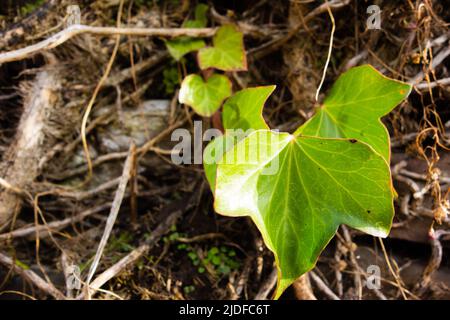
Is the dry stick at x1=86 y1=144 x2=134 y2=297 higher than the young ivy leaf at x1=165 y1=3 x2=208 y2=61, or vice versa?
the young ivy leaf at x1=165 y1=3 x2=208 y2=61

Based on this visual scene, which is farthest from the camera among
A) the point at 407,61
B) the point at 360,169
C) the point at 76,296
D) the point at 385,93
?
A: the point at 407,61

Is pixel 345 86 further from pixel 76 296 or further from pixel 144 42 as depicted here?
pixel 76 296

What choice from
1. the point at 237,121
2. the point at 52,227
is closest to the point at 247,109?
the point at 237,121

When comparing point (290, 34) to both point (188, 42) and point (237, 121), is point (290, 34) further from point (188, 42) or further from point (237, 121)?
point (237, 121)

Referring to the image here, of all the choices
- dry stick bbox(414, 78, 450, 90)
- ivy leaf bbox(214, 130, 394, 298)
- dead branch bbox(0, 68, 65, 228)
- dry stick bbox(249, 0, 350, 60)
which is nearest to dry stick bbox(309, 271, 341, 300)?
ivy leaf bbox(214, 130, 394, 298)

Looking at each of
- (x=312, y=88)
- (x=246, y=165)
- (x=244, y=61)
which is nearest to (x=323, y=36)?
(x=312, y=88)

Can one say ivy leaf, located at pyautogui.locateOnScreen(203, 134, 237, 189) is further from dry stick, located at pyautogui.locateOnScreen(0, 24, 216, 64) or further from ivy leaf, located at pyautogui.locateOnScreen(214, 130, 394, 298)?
dry stick, located at pyautogui.locateOnScreen(0, 24, 216, 64)
